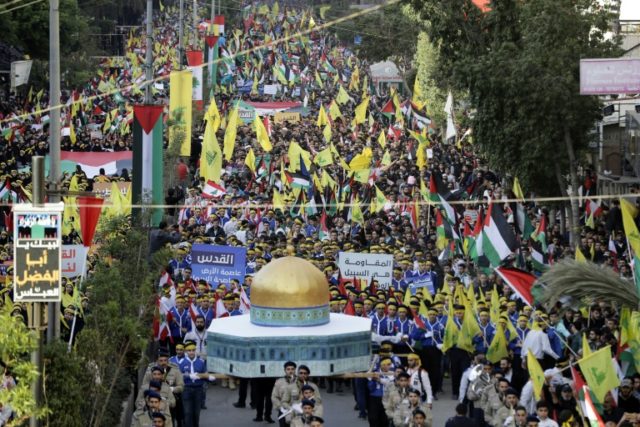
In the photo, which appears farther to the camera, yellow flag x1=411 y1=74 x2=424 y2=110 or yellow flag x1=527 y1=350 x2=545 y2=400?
yellow flag x1=411 y1=74 x2=424 y2=110

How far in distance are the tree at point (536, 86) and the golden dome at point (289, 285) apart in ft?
42.9

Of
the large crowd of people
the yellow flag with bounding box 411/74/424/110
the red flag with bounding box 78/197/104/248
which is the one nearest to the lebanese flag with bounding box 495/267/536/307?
the large crowd of people

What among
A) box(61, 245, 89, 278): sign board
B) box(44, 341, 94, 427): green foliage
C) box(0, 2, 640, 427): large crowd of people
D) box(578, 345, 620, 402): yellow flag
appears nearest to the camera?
box(44, 341, 94, 427): green foliage

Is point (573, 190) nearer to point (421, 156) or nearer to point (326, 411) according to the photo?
point (421, 156)

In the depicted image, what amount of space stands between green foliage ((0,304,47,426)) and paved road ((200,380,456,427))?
7.04 meters

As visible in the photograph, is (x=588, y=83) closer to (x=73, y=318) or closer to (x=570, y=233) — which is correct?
(x=570, y=233)

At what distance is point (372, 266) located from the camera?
22.7 metres

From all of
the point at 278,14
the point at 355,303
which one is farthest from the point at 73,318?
the point at 278,14

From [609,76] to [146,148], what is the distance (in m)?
7.90

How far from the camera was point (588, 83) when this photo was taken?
1052 inches

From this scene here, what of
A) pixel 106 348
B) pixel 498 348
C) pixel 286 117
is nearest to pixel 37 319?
pixel 106 348

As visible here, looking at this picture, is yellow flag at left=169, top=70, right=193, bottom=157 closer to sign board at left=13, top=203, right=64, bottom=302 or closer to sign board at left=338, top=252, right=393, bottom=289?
sign board at left=338, top=252, right=393, bottom=289

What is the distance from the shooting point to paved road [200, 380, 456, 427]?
60.8 ft

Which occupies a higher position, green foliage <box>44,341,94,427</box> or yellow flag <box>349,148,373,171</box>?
yellow flag <box>349,148,373,171</box>
